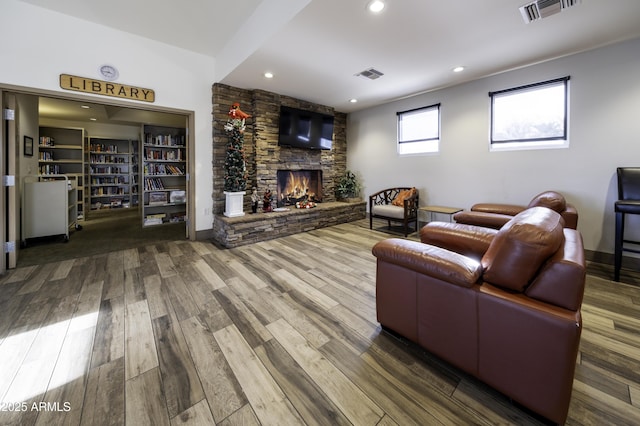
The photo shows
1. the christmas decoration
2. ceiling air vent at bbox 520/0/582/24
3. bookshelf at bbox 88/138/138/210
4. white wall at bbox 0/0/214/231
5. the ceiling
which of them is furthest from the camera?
bookshelf at bbox 88/138/138/210

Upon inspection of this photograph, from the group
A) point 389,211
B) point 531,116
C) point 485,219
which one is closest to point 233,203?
point 389,211

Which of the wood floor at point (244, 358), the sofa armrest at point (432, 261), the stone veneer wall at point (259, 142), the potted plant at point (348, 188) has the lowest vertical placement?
the wood floor at point (244, 358)

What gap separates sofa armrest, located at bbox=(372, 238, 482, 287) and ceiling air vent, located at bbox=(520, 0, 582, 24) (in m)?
2.57

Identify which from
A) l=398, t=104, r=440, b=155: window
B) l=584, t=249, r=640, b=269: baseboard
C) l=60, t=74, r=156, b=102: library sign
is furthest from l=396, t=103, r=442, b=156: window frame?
l=60, t=74, r=156, b=102: library sign

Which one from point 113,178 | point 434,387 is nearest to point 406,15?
point 434,387

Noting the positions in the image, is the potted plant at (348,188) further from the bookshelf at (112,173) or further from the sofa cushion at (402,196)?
the bookshelf at (112,173)

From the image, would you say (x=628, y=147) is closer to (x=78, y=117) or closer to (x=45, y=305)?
(x=45, y=305)

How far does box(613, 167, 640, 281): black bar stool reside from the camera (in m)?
2.59

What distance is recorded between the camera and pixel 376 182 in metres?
5.86

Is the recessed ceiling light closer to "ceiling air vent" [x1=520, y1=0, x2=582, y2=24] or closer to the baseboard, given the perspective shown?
"ceiling air vent" [x1=520, y1=0, x2=582, y2=24]

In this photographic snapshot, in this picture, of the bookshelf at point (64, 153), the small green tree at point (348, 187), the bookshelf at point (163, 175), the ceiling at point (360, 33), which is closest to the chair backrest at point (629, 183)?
the ceiling at point (360, 33)

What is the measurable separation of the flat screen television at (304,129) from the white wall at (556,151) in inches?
55.8

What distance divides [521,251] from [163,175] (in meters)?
6.77

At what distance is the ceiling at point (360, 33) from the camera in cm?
242
